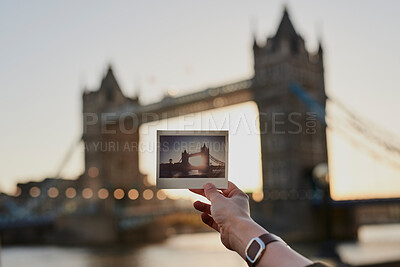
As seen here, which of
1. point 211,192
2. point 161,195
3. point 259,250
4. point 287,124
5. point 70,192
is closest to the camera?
point 259,250

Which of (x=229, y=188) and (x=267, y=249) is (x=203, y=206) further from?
(x=267, y=249)

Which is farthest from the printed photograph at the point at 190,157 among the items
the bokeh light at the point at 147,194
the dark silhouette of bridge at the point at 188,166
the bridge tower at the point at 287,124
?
the bokeh light at the point at 147,194

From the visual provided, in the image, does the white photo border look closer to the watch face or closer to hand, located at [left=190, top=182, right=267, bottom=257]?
hand, located at [left=190, top=182, right=267, bottom=257]

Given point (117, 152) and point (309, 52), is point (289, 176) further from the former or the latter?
point (117, 152)

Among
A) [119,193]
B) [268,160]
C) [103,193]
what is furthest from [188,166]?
[119,193]

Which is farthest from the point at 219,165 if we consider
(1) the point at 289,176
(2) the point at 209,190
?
(1) the point at 289,176

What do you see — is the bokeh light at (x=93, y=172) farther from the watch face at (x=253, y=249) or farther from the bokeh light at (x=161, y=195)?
the watch face at (x=253, y=249)
